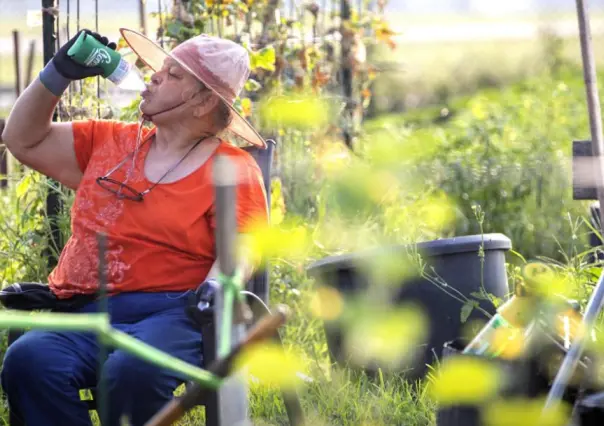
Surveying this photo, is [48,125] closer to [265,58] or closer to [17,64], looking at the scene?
[265,58]

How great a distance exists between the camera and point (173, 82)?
9.34 feet

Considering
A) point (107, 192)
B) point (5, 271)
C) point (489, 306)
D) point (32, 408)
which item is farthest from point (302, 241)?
point (5, 271)

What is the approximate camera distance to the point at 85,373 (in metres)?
2.55

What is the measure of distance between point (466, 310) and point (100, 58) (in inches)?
47.7

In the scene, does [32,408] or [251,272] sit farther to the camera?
[251,272]

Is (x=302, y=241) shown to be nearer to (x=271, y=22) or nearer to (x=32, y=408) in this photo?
(x=32, y=408)

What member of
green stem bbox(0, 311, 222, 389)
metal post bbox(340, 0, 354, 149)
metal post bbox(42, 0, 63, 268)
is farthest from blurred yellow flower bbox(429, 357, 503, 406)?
metal post bbox(340, 0, 354, 149)

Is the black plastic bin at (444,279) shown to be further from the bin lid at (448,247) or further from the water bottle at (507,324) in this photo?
the water bottle at (507,324)

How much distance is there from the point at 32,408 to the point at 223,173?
1.43 m

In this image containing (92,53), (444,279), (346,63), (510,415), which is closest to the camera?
(510,415)

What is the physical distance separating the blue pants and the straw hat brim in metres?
0.58

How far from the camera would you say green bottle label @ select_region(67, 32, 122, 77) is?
2.71 m

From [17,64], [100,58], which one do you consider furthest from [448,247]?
[17,64]

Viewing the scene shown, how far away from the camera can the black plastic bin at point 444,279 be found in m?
3.16
